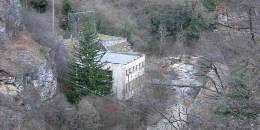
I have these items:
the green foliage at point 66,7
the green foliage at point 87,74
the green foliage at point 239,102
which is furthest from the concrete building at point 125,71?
the green foliage at point 239,102

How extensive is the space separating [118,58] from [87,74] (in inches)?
143

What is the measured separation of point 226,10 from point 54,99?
12830 mm

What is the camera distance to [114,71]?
22.0m

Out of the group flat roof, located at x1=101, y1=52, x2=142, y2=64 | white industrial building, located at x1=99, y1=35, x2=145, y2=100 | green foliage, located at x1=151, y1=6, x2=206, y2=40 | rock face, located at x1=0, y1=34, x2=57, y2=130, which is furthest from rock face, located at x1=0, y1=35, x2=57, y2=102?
green foliage, located at x1=151, y1=6, x2=206, y2=40

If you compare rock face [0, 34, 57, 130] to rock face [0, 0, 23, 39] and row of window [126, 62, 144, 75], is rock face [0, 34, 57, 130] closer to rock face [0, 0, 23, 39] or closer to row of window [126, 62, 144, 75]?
rock face [0, 0, 23, 39]

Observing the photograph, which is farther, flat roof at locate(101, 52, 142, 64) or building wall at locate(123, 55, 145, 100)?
flat roof at locate(101, 52, 142, 64)

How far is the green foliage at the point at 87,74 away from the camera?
18922 mm

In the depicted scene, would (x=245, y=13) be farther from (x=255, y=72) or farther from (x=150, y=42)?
(x=150, y=42)

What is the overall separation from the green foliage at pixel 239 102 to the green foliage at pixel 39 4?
69.6 feet

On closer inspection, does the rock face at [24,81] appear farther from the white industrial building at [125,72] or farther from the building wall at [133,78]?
the building wall at [133,78]

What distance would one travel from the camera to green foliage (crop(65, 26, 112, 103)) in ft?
62.1

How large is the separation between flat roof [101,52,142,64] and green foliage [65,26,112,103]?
149cm

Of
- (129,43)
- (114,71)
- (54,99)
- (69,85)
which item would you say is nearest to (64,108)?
(54,99)

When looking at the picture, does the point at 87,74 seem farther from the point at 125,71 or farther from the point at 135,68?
the point at 135,68
